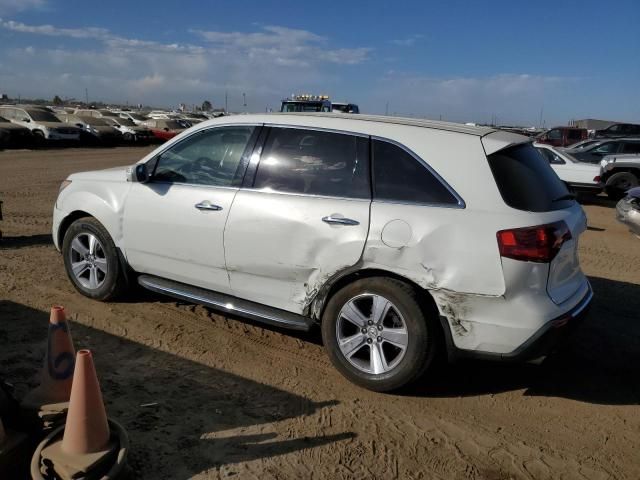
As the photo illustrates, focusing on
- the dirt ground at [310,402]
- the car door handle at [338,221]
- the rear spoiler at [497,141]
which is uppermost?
the rear spoiler at [497,141]

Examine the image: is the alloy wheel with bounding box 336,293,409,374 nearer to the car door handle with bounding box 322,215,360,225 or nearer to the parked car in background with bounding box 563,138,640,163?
the car door handle with bounding box 322,215,360,225

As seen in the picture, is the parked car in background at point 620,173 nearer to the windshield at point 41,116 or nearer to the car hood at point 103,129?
the windshield at point 41,116

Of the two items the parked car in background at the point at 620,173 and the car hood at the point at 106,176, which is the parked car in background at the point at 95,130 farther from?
the car hood at the point at 106,176

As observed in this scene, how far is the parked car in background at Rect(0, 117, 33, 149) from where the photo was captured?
74.6 ft

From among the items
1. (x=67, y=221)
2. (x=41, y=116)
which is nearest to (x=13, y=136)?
(x=41, y=116)

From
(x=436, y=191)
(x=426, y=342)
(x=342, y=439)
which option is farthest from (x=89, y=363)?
(x=436, y=191)

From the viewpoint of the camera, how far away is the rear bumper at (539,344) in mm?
3396

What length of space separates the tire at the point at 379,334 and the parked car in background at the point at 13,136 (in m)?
23.1

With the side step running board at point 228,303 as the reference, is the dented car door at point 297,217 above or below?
above

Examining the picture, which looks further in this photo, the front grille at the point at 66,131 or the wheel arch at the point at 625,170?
the front grille at the point at 66,131

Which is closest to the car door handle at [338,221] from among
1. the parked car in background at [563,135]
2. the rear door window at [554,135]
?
the parked car in background at [563,135]

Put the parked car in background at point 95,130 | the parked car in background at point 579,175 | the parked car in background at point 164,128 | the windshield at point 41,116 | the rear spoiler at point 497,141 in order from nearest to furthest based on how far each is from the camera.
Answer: the rear spoiler at point 497,141 < the parked car in background at point 579,175 < the windshield at point 41,116 < the parked car in background at point 95,130 < the parked car in background at point 164,128

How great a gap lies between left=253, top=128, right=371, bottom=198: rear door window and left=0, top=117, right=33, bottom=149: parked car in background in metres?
22.3

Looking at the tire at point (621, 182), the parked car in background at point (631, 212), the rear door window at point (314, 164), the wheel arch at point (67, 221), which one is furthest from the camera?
the tire at point (621, 182)
